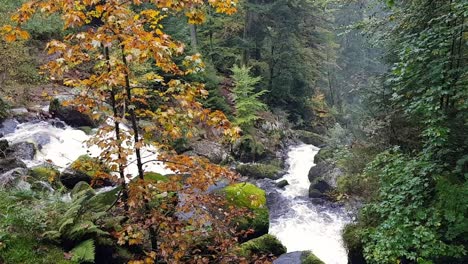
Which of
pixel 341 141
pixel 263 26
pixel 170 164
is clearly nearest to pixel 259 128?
pixel 341 141

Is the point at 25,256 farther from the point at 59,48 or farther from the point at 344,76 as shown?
the point at 344,76

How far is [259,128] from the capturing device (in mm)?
21594

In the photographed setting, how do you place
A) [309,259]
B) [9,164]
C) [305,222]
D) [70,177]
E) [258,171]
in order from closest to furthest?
[309,259]
[9,164]
[70,177]
[305,222]
[258,171]

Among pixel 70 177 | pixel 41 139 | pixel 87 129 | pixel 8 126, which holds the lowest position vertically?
pixel 70 177

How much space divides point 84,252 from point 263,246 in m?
4.23

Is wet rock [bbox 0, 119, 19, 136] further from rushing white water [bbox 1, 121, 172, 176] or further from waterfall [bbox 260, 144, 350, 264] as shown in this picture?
waterfall [bbox 260, 144, 350, 264]

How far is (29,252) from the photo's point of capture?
488 cm

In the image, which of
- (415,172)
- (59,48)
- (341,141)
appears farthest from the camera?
(341,141)

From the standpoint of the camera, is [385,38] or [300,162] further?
[300,162]

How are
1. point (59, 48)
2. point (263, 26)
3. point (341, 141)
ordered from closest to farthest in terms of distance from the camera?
point (59, 48)
point (341, 141)
point (263, 26)

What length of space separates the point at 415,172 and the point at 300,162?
41.8ft

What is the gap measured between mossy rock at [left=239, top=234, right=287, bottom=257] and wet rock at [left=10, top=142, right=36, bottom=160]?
6904 mm

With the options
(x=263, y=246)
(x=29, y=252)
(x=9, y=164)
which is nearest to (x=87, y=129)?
(x=9, y=164)

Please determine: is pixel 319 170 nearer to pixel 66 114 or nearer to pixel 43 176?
pixel 66 114
